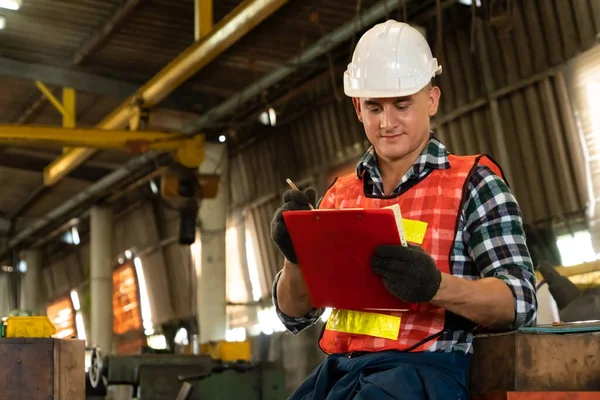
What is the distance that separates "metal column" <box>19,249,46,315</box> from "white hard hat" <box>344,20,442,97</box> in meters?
14.2

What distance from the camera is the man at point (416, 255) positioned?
5.77ft

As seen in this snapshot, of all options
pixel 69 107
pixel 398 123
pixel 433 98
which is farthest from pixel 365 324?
pixel 69 107

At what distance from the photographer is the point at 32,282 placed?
1546 centimetres

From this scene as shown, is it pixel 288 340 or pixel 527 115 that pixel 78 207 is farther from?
pixel 527 115

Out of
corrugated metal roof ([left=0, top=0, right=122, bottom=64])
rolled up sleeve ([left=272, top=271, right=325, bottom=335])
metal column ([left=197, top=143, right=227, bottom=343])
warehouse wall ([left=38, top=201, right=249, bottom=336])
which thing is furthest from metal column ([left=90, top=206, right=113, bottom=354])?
rolled up sleeve ([left=272, top=271, right=325, bottom=335])

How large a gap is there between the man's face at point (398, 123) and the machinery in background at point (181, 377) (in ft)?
15.8

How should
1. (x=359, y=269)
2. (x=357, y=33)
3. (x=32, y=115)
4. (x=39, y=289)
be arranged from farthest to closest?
(x=39, y=289) < (x=32, y=115) < (x=357, y=33) < (x=359, y=269)

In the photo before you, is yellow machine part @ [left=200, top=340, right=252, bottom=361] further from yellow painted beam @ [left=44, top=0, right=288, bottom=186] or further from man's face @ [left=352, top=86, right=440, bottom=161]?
man's face @ [left=352, top=86, right=440, bottom=161]

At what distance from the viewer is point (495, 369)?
6.01ft

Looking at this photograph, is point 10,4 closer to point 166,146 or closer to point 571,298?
point 166,146

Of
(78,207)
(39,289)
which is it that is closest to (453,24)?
(78,207)

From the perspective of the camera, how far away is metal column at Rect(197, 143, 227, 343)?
29.9 ft

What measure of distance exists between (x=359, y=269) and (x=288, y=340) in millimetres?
7311

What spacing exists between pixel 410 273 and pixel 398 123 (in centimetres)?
46
